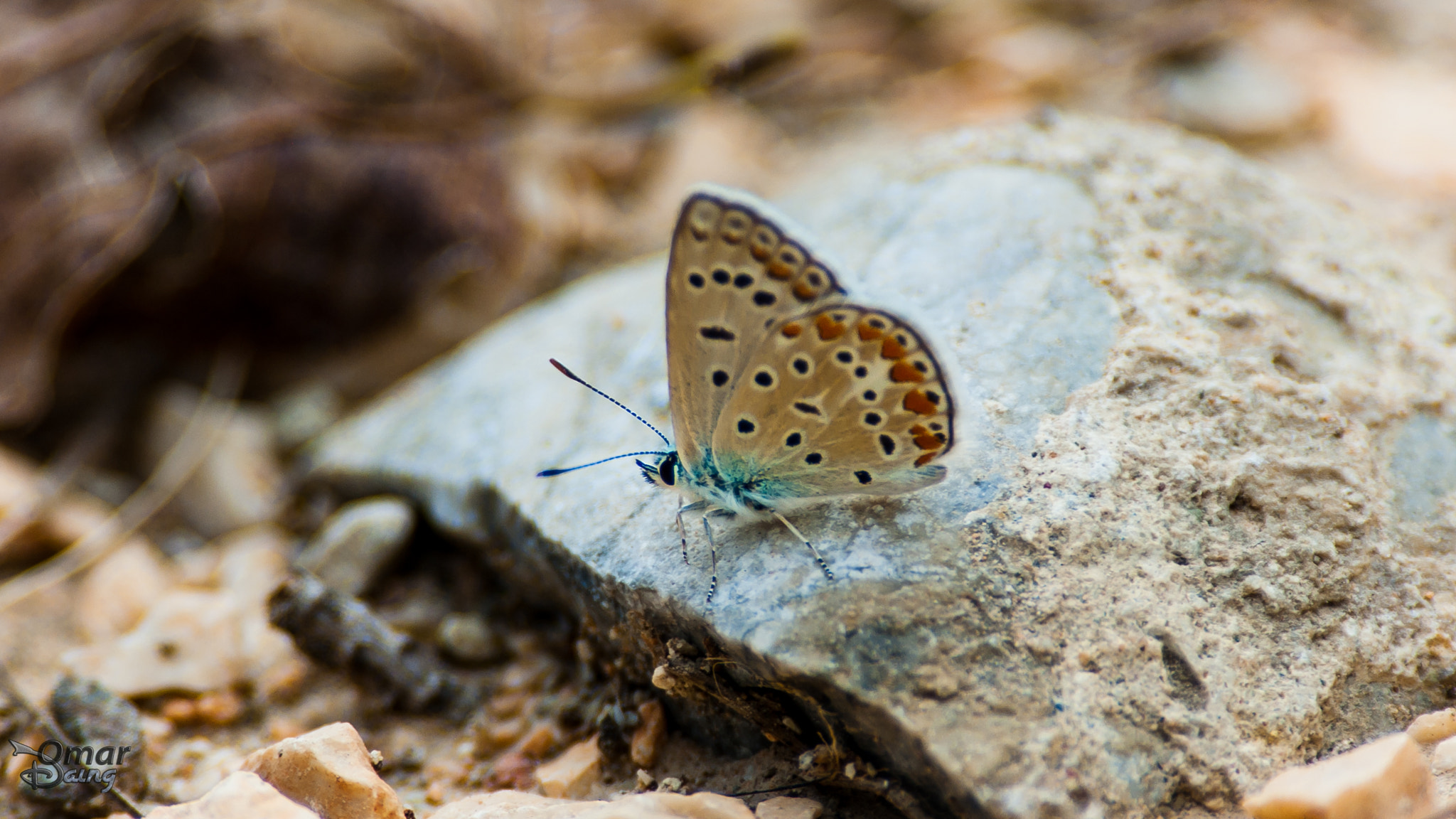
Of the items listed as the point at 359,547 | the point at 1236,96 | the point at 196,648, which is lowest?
the point at 196,648

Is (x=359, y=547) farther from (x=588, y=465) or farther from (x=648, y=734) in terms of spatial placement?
(x=648, y=734)

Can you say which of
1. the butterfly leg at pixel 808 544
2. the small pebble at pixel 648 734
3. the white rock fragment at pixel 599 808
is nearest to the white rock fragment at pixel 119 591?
the white rock fragment at pixel 599 808

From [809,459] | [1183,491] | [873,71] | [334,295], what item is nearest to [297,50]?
[334,295]

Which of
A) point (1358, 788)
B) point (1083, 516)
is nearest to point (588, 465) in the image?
point (1083, 516)

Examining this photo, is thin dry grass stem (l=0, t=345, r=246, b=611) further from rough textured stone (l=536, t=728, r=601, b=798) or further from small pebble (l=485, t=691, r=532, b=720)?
rough textured stone (l=536, t=728, r=601, b=798)

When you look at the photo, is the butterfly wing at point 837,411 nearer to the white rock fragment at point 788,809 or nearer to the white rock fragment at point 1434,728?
the white rock fragment at point 788,809

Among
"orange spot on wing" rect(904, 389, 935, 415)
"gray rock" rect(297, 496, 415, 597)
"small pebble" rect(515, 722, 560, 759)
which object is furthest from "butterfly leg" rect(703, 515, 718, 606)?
"gray rock" rect(297, 496, 415, 597)

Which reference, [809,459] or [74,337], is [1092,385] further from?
[74,337]
